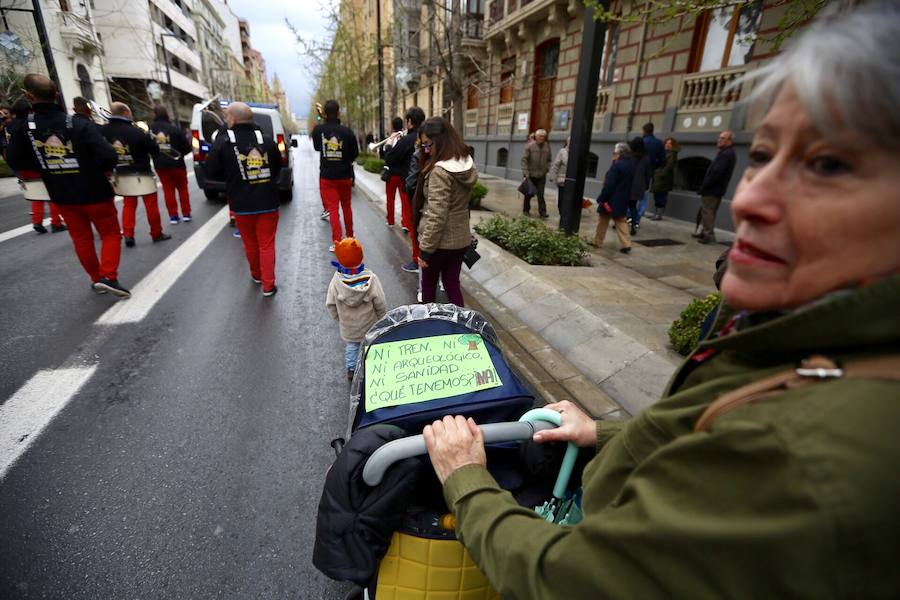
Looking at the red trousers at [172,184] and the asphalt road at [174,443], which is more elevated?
the red trousers at [172,184]

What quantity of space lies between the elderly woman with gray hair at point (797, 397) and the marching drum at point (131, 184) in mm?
7909

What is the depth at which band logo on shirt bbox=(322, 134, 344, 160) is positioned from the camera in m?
7.04

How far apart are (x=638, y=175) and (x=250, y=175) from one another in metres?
6.49

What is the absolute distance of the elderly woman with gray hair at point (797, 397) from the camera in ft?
1.70

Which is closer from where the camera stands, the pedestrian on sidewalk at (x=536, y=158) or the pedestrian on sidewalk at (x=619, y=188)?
the pedestrian on sidewalk at (x=619, y=188)

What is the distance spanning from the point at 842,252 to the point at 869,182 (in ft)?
0.31

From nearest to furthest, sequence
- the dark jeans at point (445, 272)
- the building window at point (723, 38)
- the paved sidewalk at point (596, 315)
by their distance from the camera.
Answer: the paved sidewalk at point (596, 315) < the dark jeans at point (445, 272) < the building window at point (723, 38)

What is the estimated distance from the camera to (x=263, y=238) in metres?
5.30

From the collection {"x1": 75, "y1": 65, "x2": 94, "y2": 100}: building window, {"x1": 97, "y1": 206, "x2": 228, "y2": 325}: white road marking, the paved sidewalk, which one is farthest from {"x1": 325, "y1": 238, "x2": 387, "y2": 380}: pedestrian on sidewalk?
{"x1": 75, "y1": 65, "x2": 94, "y2": 100}: building window

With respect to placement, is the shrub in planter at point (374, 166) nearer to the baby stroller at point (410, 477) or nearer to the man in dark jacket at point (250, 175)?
the man in dark jacket at point (250, 175)

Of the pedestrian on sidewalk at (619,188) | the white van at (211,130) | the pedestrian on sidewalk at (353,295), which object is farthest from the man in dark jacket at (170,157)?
the pedestrian on sidewalk at (619,188)

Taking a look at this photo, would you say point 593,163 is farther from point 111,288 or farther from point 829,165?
point 829,165

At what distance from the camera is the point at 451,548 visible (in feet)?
4.30

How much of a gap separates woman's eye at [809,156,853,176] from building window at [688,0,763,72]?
10.2 metres
